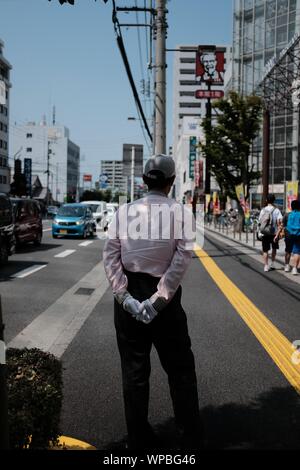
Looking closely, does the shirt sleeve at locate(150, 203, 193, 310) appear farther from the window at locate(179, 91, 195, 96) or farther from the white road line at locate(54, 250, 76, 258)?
the window at locate(179, 91, 195, 96)

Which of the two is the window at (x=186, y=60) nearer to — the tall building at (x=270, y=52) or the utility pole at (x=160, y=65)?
the tall building at (x=270, y=52)

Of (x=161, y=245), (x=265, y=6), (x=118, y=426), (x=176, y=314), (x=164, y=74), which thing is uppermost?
(x=265, y=6)

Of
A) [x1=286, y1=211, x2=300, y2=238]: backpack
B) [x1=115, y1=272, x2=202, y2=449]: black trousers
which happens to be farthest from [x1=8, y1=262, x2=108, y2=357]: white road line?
[x1=286, y1=211, x2=300, y2=238]: backpack

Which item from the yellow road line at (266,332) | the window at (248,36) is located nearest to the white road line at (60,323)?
the yellow road line at (266,332)

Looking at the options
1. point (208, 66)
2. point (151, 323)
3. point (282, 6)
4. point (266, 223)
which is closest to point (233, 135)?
point (208, 66)

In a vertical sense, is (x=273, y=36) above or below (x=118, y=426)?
above

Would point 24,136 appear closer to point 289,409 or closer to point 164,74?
point 164,74

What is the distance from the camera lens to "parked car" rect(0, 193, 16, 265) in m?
12.2

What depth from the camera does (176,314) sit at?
2818 millimetres

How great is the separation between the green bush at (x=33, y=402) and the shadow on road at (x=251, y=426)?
64 cm

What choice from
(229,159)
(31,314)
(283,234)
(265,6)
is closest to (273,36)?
(265,6)

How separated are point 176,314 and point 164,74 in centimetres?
940

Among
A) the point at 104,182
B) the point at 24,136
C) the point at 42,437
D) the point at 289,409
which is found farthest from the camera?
the point at 24,136

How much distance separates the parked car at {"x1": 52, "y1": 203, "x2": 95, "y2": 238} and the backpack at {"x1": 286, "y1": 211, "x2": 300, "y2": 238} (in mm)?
12975
